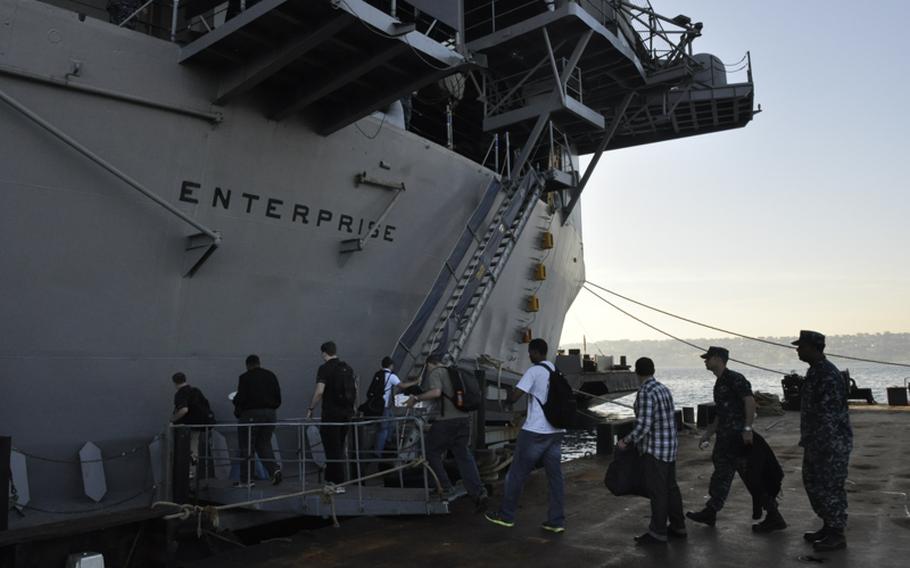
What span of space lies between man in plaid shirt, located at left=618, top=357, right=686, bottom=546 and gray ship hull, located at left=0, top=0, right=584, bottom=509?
5637mm

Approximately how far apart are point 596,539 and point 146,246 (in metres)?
6.19

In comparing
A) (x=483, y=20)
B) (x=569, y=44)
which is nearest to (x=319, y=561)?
(x=569, y=44)

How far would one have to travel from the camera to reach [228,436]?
8.63m

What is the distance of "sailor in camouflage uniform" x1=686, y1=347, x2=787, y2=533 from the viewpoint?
5.79m

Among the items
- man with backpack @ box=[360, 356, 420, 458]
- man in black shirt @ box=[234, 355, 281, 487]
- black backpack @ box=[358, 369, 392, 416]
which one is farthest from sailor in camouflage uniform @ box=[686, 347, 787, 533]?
man in black shirt @ box=[234, 355, 281, 487]

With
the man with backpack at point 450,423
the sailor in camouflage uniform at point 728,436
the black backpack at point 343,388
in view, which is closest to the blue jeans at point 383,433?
the black backpack at point 343,388

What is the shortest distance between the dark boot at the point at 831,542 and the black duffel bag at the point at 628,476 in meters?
1.34

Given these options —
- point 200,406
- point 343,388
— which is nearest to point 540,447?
point 343,388

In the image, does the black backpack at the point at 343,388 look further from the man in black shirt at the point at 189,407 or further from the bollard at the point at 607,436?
the bollard at the point at 607,436

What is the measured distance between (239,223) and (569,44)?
8.07 meters

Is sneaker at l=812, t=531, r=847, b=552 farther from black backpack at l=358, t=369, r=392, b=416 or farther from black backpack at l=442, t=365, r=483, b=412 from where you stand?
black backpack at l=358, t=369, r=392, b=416

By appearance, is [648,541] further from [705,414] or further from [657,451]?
[705,414]

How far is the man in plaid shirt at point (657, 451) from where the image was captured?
5.36 m

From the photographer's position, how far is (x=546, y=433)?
5.84 metres
